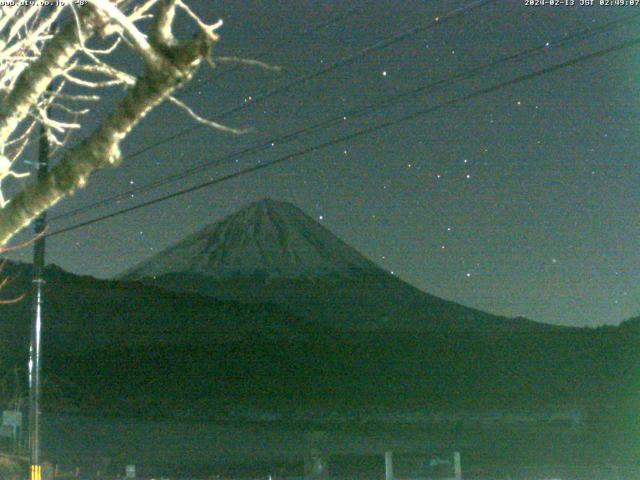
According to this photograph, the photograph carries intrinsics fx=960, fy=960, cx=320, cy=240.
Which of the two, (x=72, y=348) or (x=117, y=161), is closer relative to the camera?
(x=117, y=161)

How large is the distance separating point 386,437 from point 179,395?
3119cm

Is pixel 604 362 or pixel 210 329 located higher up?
pixel 210 329

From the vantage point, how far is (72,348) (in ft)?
333

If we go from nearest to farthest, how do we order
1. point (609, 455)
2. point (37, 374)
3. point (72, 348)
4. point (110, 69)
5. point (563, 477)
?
1. point (110, 69)
2. point (37, 374)
3. point (563, 477)
4. point (609, 455)
5. point (72, 348)

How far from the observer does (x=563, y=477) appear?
87.0ft

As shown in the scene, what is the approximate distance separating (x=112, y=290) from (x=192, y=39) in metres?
141

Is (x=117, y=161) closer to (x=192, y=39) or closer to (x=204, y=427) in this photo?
(x=192, y=39)

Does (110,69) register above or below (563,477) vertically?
above

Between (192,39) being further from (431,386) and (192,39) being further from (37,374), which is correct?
(431,386)

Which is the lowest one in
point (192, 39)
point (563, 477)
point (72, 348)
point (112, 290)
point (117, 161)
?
point (563, 477)

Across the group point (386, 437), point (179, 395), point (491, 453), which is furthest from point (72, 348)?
point (491, 453)

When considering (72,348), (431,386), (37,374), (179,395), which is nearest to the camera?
(37,374)

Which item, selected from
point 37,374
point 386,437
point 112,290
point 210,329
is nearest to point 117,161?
point 37,374

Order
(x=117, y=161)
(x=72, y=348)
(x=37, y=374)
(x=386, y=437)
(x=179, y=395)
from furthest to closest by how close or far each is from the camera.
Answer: (x=72, y=348)
(x=179, y=395)
(x=386, y=437)
(x=37, y=374)
(x=117, y=161)
